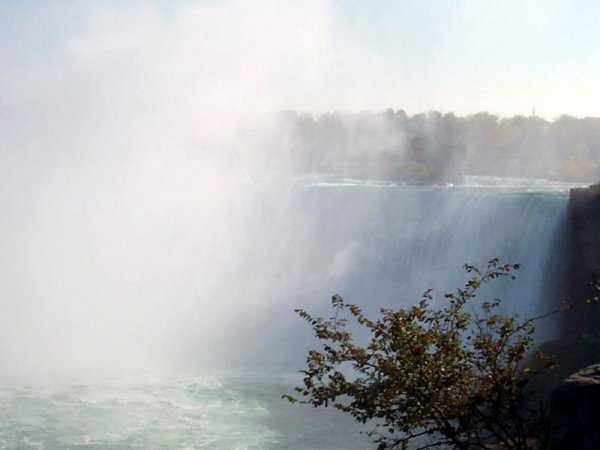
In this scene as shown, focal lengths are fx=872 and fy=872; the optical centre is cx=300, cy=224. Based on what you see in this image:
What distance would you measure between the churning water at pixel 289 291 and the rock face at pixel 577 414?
212 inches

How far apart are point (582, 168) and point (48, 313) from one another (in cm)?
2070

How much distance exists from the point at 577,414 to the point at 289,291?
41.1 feet

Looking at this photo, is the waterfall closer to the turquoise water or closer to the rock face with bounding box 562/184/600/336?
the rock face with bounding box 562/184/600/336

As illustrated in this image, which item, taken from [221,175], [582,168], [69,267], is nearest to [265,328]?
[69,267]

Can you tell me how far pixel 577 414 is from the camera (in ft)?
15.6

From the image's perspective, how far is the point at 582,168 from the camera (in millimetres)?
30891

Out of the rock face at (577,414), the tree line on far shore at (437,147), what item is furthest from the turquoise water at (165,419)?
the tree line on far shore at (437,147)

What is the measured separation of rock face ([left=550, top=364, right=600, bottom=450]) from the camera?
182 inches

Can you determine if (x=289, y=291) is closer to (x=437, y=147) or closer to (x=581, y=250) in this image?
(x=581, y=250)

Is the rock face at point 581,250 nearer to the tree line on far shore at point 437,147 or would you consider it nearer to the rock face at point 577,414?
the rock face at point 577,414

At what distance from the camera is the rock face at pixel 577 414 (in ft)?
15.2

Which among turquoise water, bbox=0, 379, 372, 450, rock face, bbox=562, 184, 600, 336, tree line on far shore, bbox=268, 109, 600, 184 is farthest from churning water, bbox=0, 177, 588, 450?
tree line on far shore, bbox=268, 109, 600, 184

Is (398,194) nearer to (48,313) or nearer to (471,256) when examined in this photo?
(471,256)

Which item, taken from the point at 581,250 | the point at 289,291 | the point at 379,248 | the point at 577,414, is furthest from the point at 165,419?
the point at 379,248
